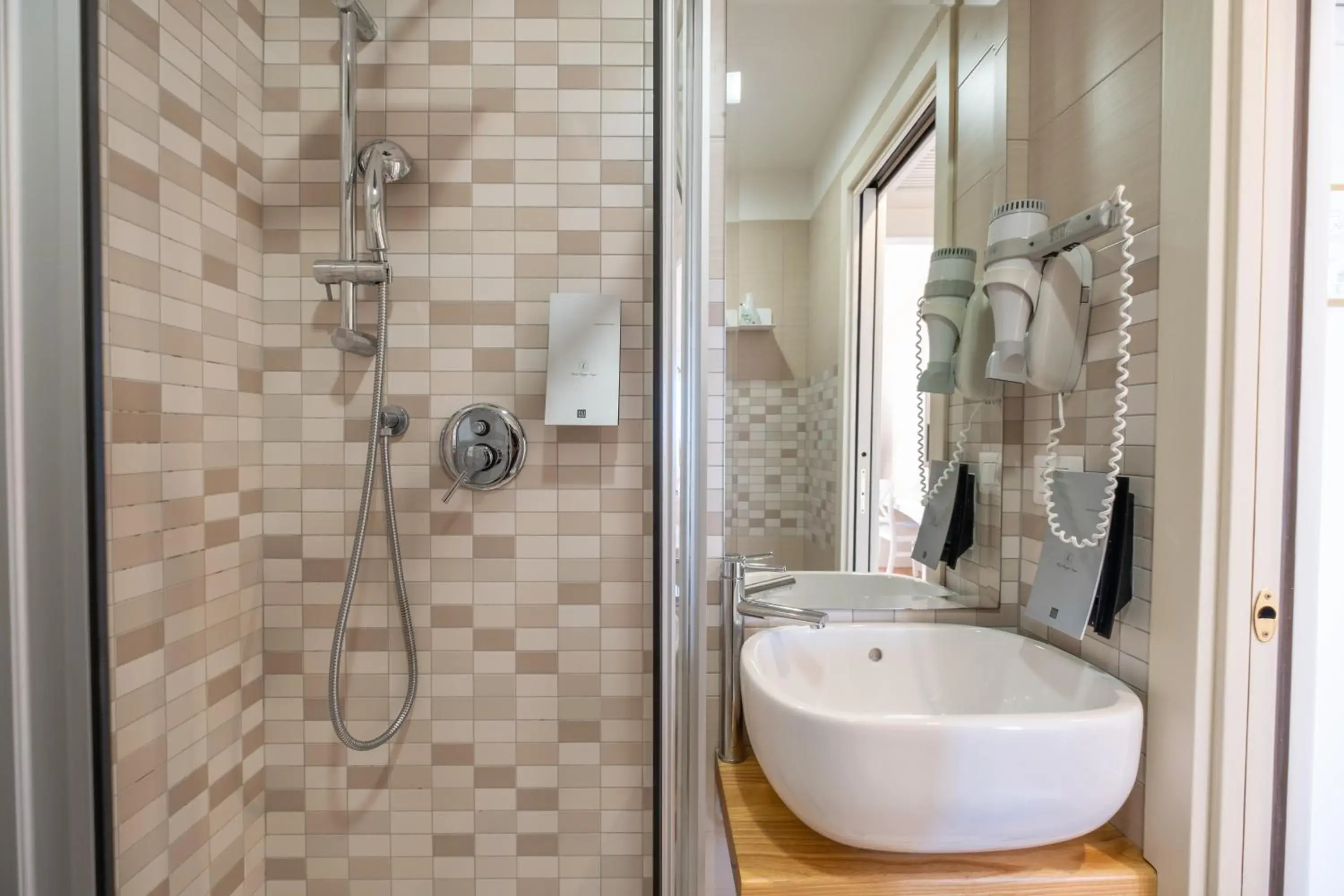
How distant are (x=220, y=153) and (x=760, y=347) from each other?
91 centimetres

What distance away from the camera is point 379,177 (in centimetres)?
99

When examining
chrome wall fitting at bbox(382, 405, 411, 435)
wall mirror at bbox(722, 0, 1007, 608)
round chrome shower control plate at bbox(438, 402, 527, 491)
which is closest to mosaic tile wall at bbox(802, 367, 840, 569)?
wall mirror at bbox(722, 0, 1007, 608)

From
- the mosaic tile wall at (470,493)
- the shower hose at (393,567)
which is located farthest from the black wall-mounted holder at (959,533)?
the shower hose at (393,567)

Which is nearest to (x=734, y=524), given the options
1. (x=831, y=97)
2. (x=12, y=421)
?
(x=831, y=97)

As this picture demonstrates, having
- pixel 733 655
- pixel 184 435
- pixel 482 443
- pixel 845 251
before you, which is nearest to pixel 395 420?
pixel 482 443

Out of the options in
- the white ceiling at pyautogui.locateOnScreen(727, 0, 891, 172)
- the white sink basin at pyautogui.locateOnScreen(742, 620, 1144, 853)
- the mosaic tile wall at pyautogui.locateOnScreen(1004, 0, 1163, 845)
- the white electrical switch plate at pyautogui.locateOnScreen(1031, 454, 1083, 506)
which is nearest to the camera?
the white sink basin at pyautogui.locateOnScreen(742, 620, 1144, 853)

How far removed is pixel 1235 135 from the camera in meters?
0.69

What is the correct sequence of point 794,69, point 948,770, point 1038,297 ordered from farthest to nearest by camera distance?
point 794,69
point 1038,297
point 948,770

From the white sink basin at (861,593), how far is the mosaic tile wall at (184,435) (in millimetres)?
886

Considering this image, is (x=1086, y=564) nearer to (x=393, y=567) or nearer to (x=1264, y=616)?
(x=1264, y=616)

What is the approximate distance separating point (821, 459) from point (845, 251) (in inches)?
14.2

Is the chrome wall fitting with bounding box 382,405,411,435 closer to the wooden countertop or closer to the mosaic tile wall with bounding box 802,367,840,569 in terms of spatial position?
the mosaic tile wall with bounding box 802,367,840,569

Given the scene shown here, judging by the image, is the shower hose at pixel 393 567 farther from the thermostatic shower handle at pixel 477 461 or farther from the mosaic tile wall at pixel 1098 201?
the mosaic tile wall at pixel 1098 201

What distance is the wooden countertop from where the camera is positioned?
0.72 m
